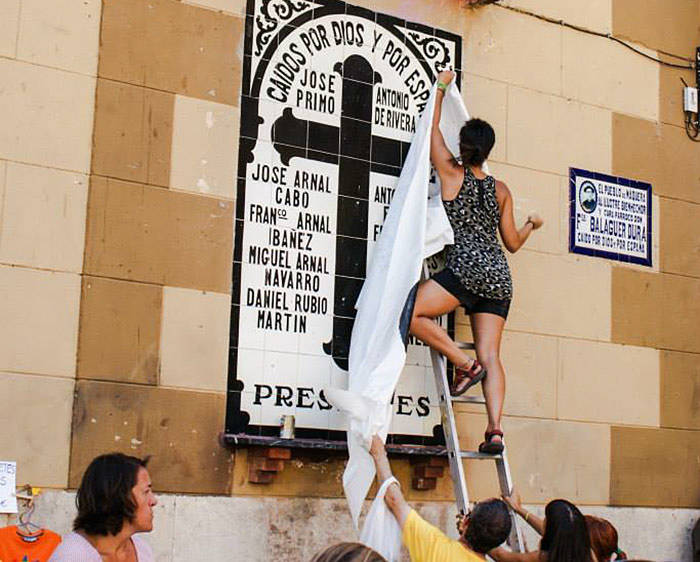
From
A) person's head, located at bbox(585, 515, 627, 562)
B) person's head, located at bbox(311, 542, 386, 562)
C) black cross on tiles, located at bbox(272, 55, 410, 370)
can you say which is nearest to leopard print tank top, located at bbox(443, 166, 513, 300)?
black cross on tiles, located at bbox(272, 55, 410, 370)

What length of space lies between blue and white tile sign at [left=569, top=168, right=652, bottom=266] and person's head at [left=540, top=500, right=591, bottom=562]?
3063mm

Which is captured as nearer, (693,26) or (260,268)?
(260,268)

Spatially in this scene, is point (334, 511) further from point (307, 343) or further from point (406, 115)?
point (406, 115)

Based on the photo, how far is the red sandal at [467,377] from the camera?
275 inches

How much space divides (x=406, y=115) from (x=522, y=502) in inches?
97.9

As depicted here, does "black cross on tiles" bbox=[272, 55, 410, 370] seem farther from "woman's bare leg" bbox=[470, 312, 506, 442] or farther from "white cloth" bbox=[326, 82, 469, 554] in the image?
"woman's bare leg" bbox=[470, 312, 506, 442]

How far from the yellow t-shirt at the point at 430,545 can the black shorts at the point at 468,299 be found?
165cm

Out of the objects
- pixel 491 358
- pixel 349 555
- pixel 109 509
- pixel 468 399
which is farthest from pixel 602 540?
pixel 349 555

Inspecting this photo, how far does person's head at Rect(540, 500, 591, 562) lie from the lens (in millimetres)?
5426

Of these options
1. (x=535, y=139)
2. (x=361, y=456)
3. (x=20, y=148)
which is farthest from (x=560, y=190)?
(x=20, y=148)

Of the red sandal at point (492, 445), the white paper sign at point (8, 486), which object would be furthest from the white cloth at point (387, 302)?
the white paper sign at point (8, 486)

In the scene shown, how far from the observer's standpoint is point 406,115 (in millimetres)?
7602

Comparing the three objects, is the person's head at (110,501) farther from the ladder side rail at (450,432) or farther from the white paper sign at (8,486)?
the ladder side rail at (450,432)

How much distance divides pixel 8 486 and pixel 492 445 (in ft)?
8.48
